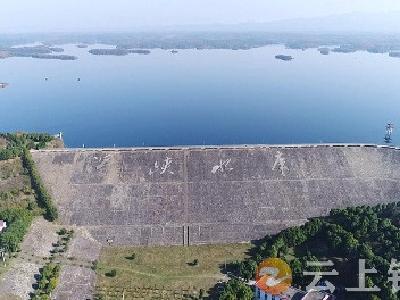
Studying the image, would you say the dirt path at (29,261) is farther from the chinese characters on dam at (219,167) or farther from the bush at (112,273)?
the chinese characters on dam at (219,167)

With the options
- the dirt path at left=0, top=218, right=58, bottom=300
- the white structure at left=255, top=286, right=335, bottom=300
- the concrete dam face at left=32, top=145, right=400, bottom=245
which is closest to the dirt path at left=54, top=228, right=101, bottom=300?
the concrete dam face at left=32, top=145, right=400, bottom=245

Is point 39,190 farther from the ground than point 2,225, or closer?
farther from the ground

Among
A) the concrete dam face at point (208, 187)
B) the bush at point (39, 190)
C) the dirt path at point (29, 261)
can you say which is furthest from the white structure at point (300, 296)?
the bush at point (39, 190)

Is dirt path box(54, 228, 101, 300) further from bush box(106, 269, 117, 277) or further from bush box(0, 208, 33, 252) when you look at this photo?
bush box(0, 208, 33, 252)

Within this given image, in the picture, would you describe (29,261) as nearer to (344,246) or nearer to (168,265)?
(168,265)

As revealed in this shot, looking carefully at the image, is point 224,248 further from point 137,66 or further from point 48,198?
point 137,66

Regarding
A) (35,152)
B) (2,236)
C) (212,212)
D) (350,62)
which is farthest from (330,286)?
(350,62)

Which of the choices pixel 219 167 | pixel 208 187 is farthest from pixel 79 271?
pixel 219 167
